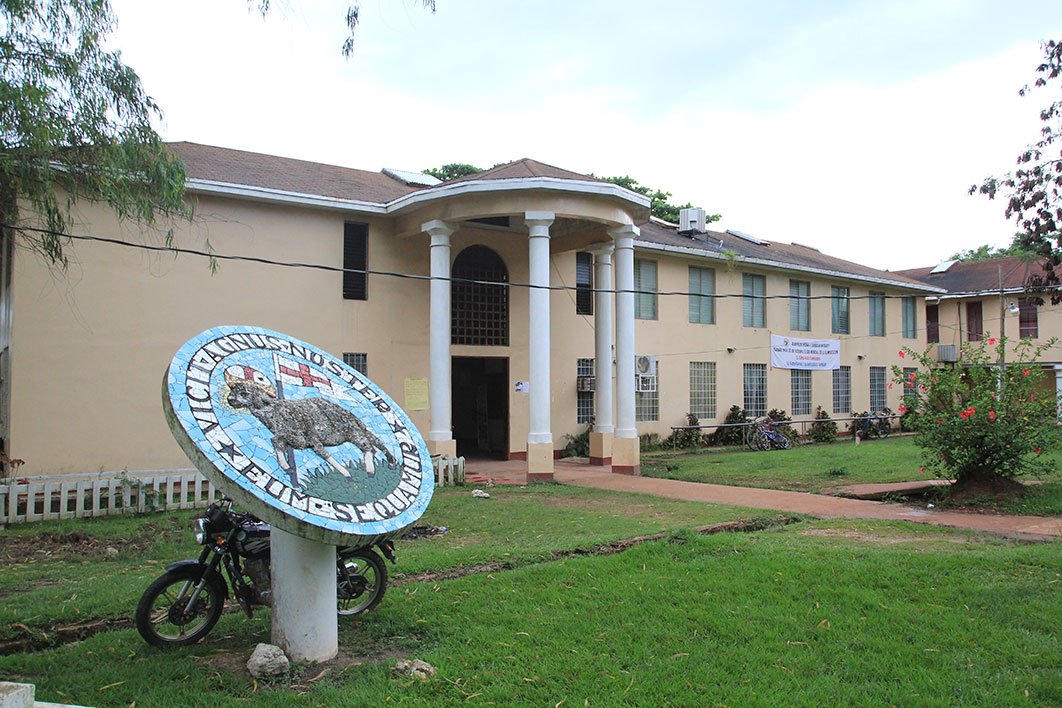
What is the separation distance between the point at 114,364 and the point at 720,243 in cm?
1606

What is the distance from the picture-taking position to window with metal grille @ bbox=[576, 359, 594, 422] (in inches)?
712

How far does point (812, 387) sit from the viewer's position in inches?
912

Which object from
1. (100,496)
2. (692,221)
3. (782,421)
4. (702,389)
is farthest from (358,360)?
(782,421)

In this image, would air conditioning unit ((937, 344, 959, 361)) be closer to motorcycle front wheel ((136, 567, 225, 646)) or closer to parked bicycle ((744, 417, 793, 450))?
parked bicycle ((744, 417, 793, 450))

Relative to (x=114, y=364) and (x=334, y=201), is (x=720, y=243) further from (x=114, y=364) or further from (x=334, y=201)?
(x=114, y=364)

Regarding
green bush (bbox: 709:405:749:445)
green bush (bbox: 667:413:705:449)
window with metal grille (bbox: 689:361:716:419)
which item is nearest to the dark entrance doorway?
green bush (bbox: 667:413:705:449)

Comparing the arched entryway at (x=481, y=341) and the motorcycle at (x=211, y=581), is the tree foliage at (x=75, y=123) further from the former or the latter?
the arched entryway at (x=481, y=341)

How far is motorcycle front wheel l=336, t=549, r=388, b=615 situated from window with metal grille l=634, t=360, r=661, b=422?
14.1m

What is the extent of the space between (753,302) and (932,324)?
13.4 m

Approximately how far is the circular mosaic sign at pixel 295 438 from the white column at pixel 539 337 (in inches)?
308

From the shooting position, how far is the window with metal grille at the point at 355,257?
14883 millimetres

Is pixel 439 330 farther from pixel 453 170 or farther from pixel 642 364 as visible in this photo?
pixel 453 170

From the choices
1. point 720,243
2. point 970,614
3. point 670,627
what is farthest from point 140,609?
point 720,243

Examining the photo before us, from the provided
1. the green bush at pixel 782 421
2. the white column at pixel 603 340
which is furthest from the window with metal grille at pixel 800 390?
the white column at pixel 603 340
